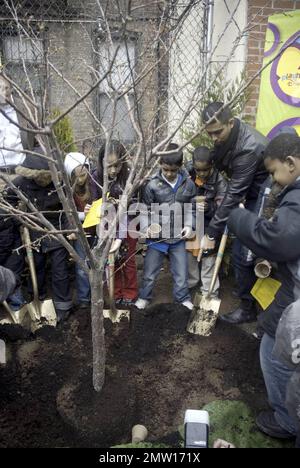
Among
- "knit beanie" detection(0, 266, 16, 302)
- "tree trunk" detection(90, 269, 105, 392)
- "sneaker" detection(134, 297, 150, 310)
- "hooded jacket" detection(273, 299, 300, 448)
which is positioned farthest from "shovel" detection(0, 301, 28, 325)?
"hooded jacket" detection(273, 299, 300, 448)

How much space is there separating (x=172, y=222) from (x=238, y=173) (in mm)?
770

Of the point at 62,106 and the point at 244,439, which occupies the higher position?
the point at 62,106

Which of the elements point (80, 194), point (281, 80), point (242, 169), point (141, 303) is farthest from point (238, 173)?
point (281, 80)

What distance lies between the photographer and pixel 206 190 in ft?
13.0

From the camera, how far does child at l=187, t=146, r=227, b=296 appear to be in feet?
12.4

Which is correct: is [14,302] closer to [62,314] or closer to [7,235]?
[62,314]

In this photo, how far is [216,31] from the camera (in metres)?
5.28

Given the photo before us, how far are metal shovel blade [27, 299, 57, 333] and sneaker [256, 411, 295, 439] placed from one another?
1.90m

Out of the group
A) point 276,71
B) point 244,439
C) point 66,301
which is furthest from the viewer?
point 276,71

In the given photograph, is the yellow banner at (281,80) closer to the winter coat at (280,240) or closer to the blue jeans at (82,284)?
the winter coat at (280,240)

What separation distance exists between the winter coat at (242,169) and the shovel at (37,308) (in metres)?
1.67

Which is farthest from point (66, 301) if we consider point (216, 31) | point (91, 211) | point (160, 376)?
point (216, 31)

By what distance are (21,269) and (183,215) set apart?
5.37 feet

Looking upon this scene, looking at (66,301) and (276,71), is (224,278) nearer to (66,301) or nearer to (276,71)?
(66,301)
